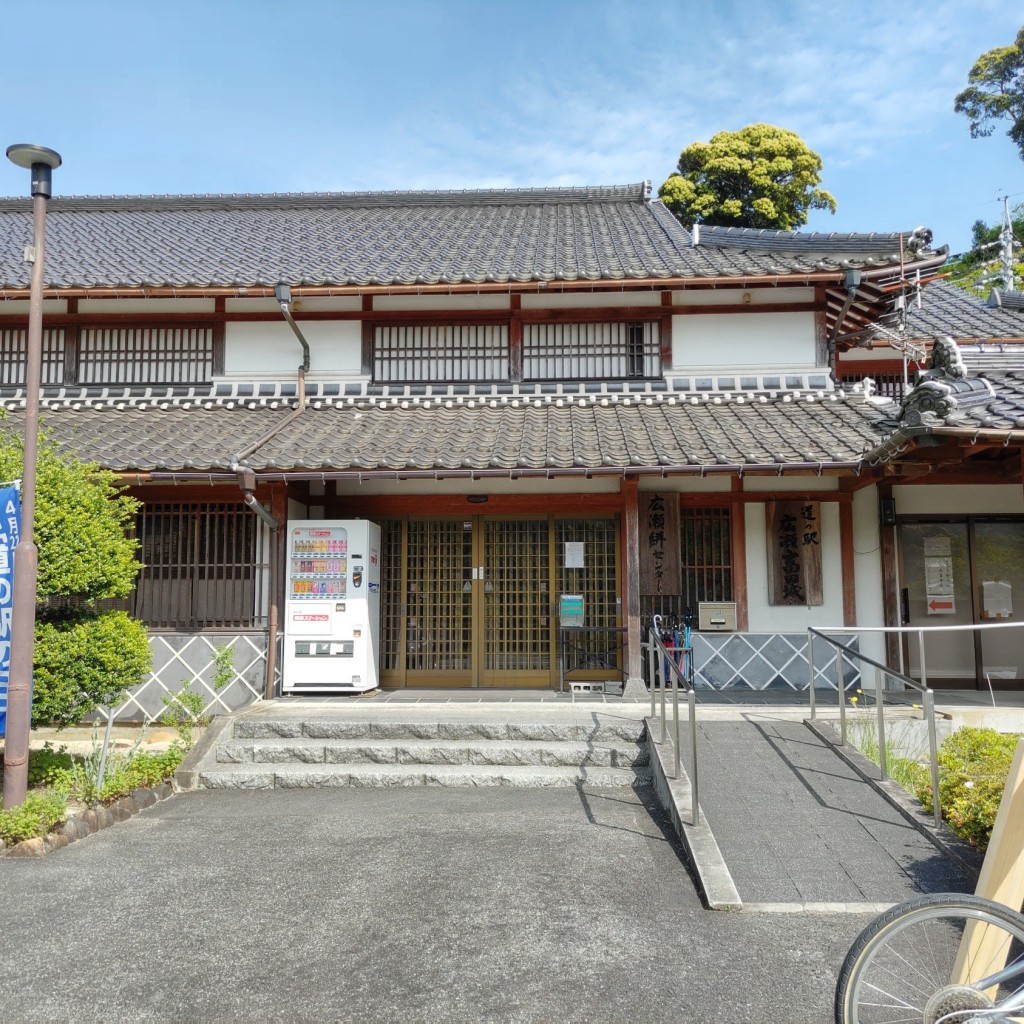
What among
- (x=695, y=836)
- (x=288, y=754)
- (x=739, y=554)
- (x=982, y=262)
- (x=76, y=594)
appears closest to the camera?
(x=695, y=836)

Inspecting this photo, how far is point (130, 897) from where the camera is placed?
15.8 feet

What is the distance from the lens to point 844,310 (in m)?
10.8

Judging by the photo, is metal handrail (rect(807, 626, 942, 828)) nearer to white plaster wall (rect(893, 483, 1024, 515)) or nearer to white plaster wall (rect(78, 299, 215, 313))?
white plaster wall (rect(893, 483, 1024, 515))

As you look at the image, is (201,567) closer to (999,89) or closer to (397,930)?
(397,930)

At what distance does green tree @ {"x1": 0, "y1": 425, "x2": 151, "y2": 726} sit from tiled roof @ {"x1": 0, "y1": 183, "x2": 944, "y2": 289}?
4839 millimetres

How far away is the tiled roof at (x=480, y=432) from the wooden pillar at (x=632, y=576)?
0.66 metres

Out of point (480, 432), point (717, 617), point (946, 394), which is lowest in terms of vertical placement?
point (717, 617)

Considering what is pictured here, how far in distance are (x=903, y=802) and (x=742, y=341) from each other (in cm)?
698

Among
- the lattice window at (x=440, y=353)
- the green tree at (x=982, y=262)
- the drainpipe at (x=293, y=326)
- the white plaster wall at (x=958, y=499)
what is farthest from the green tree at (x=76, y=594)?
the green tree at (x=982, y=262)

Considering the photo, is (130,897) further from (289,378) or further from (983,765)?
(289,378)

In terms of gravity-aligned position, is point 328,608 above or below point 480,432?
below

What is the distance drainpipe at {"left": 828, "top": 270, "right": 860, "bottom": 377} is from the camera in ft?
32.5

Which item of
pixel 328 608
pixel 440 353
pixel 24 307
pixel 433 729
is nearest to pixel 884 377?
pixel 440 353

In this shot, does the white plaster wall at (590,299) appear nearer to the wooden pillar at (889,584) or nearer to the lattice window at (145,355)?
the wooden pillar at (889,584)
